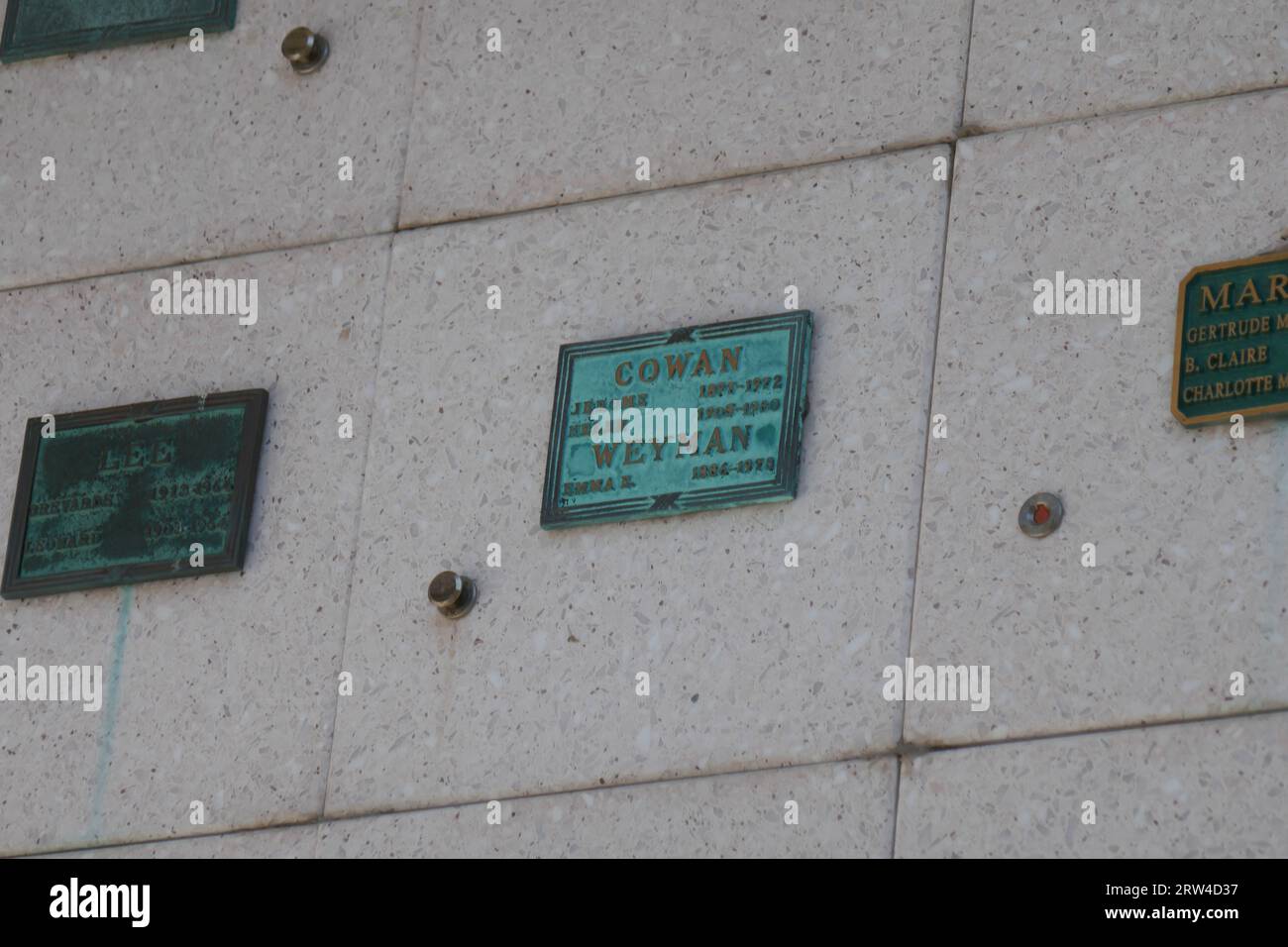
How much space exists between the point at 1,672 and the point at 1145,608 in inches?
127

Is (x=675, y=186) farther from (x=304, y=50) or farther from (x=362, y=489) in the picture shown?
(x=304, y=50)

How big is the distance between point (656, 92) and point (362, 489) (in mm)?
1368

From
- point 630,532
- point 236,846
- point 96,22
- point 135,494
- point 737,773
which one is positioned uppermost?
point 96,22

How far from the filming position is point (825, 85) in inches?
252

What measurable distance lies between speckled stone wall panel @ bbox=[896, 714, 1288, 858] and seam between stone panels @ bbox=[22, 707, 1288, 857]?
0.5 inches

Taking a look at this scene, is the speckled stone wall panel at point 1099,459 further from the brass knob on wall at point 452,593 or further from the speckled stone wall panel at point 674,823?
the brass knob on wall at point 452,593

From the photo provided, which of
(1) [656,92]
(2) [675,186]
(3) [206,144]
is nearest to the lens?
(2) [675,186]

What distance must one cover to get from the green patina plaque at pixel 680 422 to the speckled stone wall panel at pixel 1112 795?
0.89 m

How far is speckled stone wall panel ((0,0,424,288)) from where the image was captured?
6.97 m

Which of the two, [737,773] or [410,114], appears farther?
[410,114]

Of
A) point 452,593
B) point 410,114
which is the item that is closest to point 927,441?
point 452,593

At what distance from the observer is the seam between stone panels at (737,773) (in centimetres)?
532

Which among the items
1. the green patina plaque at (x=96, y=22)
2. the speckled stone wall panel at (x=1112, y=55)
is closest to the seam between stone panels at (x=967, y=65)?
the speckled stone wall panel at (x=1112, y=55)

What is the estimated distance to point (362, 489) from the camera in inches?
255
